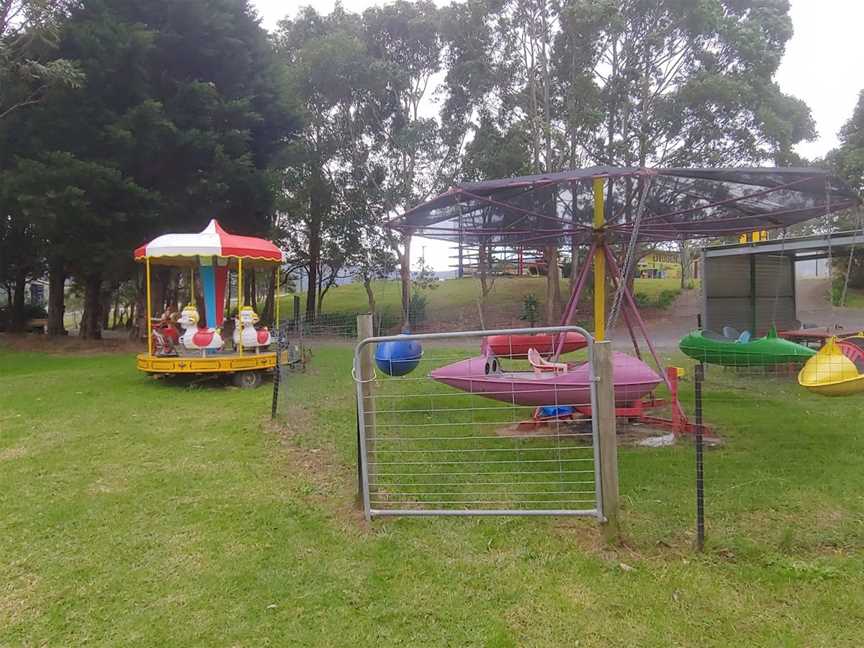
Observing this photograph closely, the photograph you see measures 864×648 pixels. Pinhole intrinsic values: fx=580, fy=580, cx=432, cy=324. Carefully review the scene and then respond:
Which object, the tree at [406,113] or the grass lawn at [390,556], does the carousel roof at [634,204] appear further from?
the tree at [406,113]

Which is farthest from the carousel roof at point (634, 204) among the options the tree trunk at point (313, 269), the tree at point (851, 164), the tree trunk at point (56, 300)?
the tree trunk at point (313, 269)

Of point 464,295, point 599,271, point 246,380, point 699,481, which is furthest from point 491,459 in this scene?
point 464,295

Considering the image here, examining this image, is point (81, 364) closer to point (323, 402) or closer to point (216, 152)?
point (216, 152)

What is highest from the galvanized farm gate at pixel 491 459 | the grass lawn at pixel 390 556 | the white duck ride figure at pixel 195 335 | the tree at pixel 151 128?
the tree at pixel 151 128

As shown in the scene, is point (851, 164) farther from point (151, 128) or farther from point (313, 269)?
point (151, 128)

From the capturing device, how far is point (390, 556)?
3584 mm

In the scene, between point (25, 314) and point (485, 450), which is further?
point (25, 314)

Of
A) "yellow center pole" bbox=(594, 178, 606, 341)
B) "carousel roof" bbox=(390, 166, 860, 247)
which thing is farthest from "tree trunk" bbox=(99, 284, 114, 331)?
"yellow center pole" bbox=(594, 178, 606, 341)

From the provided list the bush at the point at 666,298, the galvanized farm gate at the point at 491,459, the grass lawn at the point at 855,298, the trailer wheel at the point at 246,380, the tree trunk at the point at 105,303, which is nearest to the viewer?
the galvanized farm gate at the point at 491,459

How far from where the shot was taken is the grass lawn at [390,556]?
2.86 m

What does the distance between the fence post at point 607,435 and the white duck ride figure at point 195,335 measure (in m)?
8.61

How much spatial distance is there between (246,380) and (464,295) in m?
20.2

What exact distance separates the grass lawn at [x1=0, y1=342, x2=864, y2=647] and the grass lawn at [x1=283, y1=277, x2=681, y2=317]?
1945cm

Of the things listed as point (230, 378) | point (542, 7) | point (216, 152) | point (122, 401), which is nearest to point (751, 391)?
point (230, 378)
